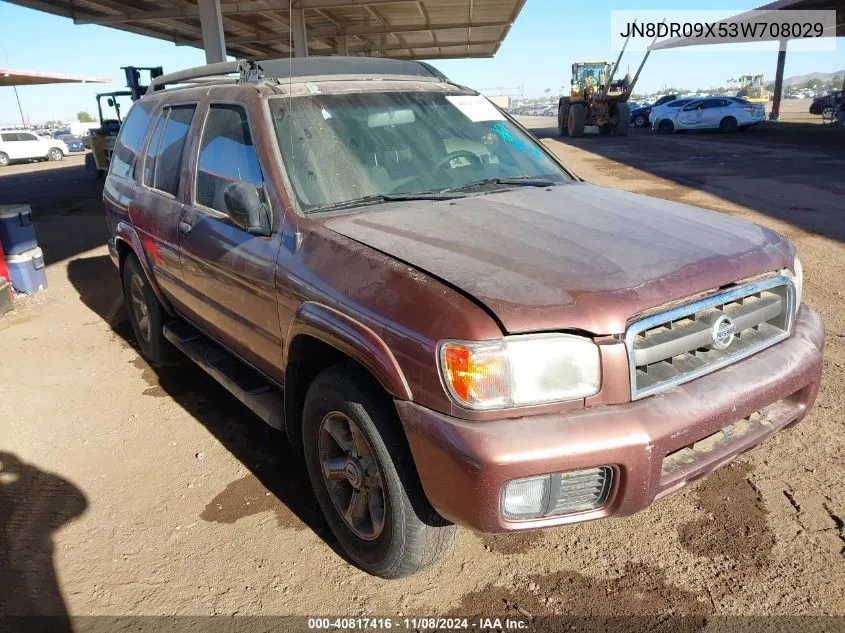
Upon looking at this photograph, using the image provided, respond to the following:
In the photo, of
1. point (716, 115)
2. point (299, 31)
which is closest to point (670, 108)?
point (716, 115)

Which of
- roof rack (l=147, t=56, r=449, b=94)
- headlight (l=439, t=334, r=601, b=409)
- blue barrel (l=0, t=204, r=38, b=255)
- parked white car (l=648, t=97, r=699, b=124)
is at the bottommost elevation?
blue barrel (l=0, t=204, r=38, b=255)

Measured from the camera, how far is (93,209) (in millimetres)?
13383

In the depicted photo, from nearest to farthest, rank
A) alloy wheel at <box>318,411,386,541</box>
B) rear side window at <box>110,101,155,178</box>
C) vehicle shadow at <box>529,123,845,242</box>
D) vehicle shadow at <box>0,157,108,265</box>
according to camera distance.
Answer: alloy wheel at <box>318,411,386,541</box>
rear side window at <box>110,101,155,178</box>
vehicle shadow at <box>529,123,845,242</box>
vehicle shadow at <box>0,157,108,265</box>

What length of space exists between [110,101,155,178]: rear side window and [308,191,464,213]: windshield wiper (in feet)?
7.47

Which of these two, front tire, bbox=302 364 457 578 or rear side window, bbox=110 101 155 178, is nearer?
front tire, bbox=302 364 457 578

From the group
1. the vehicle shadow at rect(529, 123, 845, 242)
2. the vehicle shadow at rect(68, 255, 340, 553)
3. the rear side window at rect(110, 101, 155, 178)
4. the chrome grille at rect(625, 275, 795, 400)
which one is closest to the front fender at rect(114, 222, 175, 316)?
the rear side window at rect(110, 101, 155, 178)

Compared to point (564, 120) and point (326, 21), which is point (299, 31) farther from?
point (564, 120)

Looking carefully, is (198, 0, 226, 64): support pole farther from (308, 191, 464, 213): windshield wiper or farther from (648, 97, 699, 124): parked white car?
(648, 97, 699, 124): parked white car

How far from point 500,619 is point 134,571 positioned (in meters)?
1.57

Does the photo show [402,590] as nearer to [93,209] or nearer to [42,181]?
[93,209]

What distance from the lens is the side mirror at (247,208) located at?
267cm

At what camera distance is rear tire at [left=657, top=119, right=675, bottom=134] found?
93.9ft

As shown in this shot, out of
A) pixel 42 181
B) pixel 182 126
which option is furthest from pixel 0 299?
pixel 42 181

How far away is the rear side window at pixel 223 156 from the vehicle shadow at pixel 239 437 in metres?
1.38
